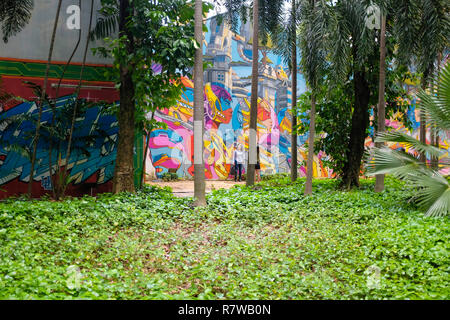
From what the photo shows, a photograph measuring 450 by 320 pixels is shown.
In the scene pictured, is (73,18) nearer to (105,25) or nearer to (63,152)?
(105,25)

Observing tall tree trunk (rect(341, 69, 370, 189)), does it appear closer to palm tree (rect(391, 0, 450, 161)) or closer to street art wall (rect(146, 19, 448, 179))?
palm tree (rect(391, 0, 450, 161))

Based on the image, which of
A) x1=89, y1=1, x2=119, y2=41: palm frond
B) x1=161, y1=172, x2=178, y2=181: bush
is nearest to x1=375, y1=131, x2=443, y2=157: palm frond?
x1=89, y1=1, x2=119, y2=41: palm frond

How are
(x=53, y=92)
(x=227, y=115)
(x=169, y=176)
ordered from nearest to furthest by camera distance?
(x=53, y=92), (x=169, y=176), (x=227, y=115)

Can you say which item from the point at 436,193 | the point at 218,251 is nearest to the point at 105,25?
the point at 218,251

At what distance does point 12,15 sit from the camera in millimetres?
9234

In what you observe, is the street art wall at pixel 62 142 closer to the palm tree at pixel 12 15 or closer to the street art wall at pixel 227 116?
the palm tree at pixel 12 15

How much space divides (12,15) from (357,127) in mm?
10072

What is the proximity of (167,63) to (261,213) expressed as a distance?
4305 millimetres

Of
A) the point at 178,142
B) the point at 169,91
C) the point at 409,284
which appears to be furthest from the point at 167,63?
the point at 178,142

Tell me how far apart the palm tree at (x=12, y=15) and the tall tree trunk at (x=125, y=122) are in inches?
92.2

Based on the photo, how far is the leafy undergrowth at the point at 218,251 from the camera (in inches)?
174

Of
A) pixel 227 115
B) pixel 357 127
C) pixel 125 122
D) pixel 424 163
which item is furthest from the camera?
pixel 227 115

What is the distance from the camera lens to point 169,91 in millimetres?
10148

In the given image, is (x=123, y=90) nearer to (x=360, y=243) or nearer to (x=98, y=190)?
(x=98, y=190)
